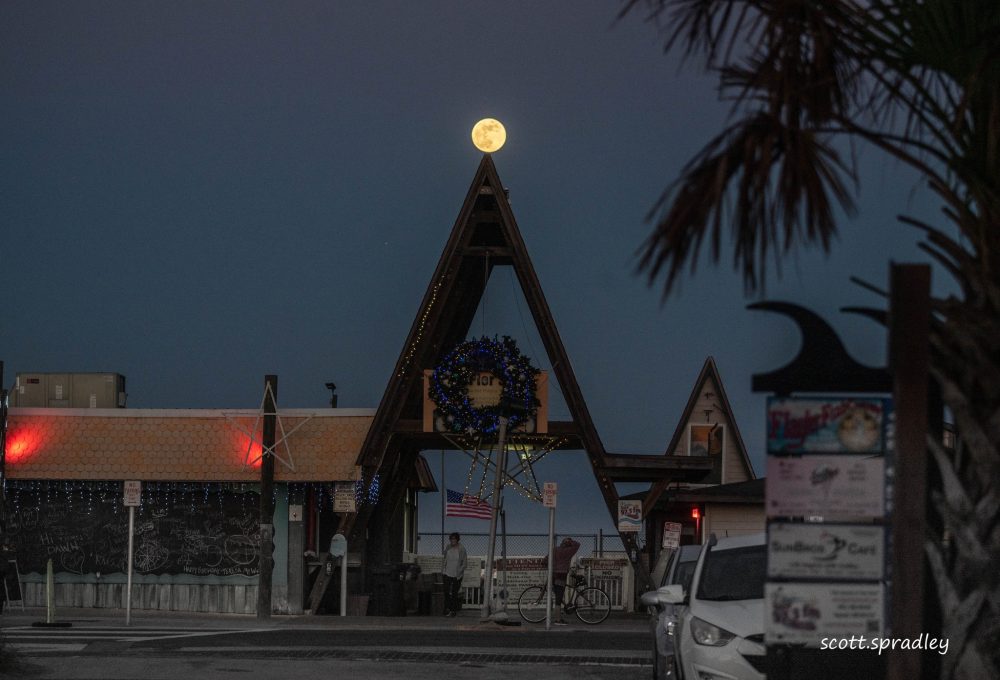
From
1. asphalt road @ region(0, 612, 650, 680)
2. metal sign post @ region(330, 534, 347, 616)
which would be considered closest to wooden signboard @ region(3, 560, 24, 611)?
asphalt road @ region(0, 612, 650, 680)

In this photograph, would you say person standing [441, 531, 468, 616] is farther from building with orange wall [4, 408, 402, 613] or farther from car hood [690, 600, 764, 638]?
car hood [690, 600, 764, 638]

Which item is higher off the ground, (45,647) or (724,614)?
(724,614)

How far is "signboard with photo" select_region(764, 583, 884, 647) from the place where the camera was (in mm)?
7496

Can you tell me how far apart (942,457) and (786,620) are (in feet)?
3.80

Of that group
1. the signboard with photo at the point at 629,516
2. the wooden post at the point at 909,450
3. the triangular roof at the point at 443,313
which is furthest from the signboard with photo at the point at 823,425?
the triangular roof at the point at 443,313

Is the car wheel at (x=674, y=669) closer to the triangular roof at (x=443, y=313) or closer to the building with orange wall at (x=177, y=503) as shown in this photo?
the triangular roof at (x=443, y=313)

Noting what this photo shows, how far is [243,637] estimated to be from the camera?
24359 millimetres

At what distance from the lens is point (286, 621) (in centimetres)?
3097

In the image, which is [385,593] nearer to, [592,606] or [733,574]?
[592,606]

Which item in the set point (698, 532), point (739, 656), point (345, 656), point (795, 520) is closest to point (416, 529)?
point (698, 532)

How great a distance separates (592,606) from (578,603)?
125 cm

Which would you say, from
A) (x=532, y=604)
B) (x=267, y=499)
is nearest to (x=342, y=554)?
(x=267, y=499)

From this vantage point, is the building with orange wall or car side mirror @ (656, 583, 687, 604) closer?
car side mirror @ (656, 583, 687, 604)

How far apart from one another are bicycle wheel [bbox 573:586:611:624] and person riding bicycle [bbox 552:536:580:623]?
1.04 metres
